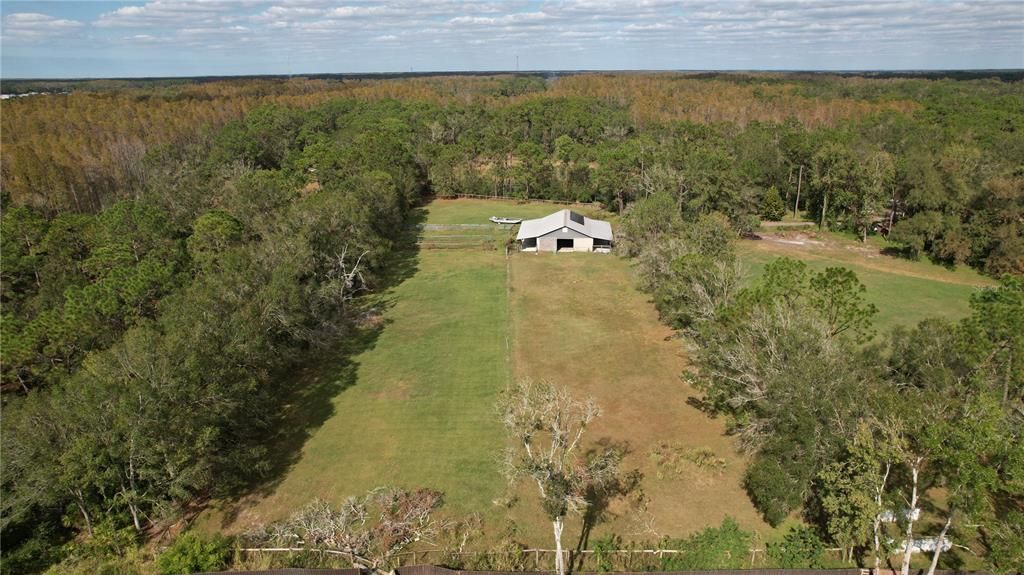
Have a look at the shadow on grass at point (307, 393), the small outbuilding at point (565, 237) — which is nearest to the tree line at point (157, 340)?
the shadow on grass at point (307, 393)

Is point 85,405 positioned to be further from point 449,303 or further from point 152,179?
point 152,179

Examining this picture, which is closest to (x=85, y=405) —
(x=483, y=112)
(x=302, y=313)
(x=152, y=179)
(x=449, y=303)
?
(x=302, y=313)

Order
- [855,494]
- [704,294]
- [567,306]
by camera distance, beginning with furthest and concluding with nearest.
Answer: [567,306], [704,294], [855,494]

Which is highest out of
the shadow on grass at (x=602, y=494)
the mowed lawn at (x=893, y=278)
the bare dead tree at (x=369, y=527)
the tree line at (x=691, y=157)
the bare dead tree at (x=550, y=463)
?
the tree line at (x=691, y=157)

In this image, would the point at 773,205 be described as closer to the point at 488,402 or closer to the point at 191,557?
the point at 488,402

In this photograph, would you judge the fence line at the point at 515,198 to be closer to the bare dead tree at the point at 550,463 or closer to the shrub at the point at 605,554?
the bare dead tree at the point at 550,463

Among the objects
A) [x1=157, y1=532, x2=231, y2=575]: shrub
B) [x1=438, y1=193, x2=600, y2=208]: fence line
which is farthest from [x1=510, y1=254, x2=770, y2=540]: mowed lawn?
[x1=438, y1=193, x2=600, y2=208]: fence line

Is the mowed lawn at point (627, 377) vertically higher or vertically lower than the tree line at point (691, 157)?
lower
